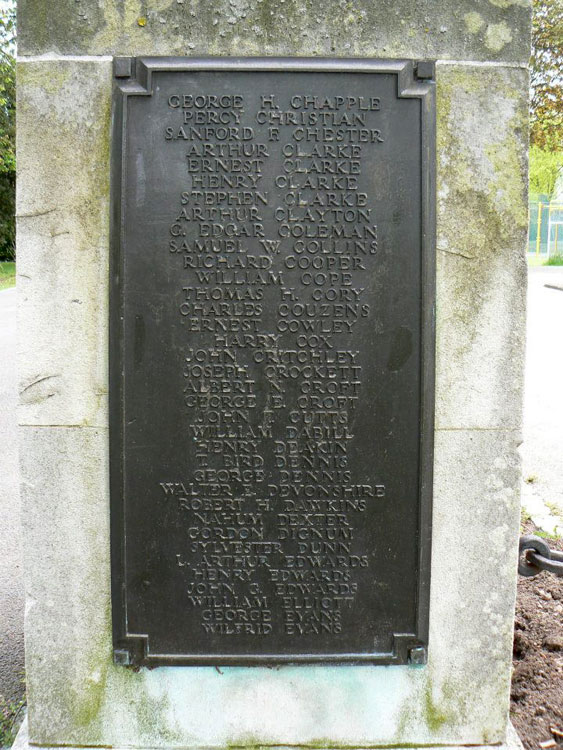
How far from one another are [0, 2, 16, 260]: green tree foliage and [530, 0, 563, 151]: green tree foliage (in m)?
14.4

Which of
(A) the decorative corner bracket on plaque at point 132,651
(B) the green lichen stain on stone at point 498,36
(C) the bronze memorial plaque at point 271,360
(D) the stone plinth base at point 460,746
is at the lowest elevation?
(D) the stone plinth base at point 460,746

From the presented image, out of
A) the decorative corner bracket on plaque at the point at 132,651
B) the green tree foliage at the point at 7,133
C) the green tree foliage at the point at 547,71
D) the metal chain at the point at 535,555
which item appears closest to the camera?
the decorative corner bracket on plaque at the point at 132,651

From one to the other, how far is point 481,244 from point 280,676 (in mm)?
1897

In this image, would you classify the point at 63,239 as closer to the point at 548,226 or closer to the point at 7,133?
the point at 7,133

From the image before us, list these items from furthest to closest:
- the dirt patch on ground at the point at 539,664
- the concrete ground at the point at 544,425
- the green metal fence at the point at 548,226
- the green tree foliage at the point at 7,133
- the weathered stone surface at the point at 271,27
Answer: the green metal fence at the point at 548,226 → the green tree foliage at the point at 7,133 → the concrete ground at the point at 544,425 → the dirt patch on ground at the point at 539,664 → the weathered stone surface at the point at 271,27

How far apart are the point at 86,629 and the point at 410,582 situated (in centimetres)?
131

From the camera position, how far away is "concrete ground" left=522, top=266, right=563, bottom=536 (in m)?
5.09

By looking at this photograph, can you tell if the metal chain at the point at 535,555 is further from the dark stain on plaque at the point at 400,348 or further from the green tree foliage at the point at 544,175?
the green tree foliage at the point at 544,175

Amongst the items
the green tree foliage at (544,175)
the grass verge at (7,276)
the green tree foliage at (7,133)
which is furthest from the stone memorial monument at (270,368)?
the green tree foliage at (544,175)

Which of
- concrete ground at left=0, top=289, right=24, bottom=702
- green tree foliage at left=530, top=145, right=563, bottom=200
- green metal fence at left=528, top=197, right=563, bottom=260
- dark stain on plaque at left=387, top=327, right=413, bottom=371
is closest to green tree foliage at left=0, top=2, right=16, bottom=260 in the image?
concrete ground at left=0, top=289, right=24, bottom=702

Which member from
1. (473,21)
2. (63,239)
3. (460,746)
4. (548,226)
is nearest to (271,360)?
(63,239)

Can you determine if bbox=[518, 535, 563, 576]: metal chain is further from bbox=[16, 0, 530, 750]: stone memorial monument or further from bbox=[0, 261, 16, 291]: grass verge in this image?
bbox=[0, 261, 16, 291]: grass verge

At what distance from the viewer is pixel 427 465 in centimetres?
263

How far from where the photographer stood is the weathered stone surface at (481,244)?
8.40 feet
